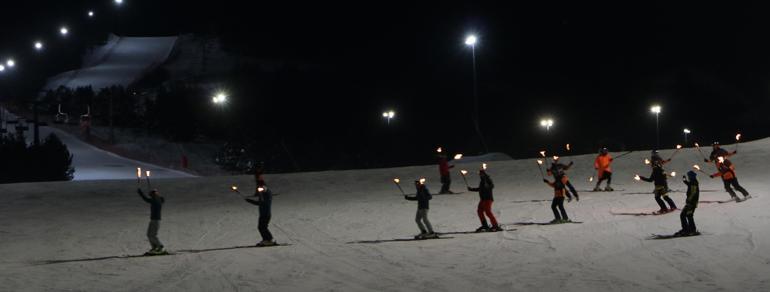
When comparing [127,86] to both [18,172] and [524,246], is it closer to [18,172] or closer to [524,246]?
[18,172]

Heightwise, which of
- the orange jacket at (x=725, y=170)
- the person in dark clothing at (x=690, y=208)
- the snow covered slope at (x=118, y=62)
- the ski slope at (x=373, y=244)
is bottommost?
the ski slope at (x=373, y=244)

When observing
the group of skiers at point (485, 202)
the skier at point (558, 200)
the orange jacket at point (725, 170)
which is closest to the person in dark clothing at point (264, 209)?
the group of skiers at point (485, 202)

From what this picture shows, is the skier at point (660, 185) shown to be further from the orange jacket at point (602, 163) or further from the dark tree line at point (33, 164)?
the dark tree line at point (33, 164)

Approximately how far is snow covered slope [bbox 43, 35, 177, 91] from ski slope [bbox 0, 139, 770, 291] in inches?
1735

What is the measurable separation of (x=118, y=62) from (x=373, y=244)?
229 ft

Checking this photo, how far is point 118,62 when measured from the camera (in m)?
81.1

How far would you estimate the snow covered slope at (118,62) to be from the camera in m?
71.2

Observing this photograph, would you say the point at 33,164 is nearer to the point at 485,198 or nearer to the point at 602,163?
the point at 602,163

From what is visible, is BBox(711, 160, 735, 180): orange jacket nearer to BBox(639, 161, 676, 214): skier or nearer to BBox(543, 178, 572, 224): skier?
BBox(639, 161, 676, 214): skier

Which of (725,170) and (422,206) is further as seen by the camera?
(725,170)

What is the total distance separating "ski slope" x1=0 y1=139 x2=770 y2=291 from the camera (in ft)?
41.1

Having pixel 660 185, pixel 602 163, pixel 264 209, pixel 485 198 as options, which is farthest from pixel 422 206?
pixel 602 163

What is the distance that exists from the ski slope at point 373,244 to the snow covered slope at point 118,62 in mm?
44078

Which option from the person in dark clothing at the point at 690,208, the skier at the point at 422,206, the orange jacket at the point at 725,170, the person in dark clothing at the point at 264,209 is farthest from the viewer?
the orange jacket at the point at 725,170
